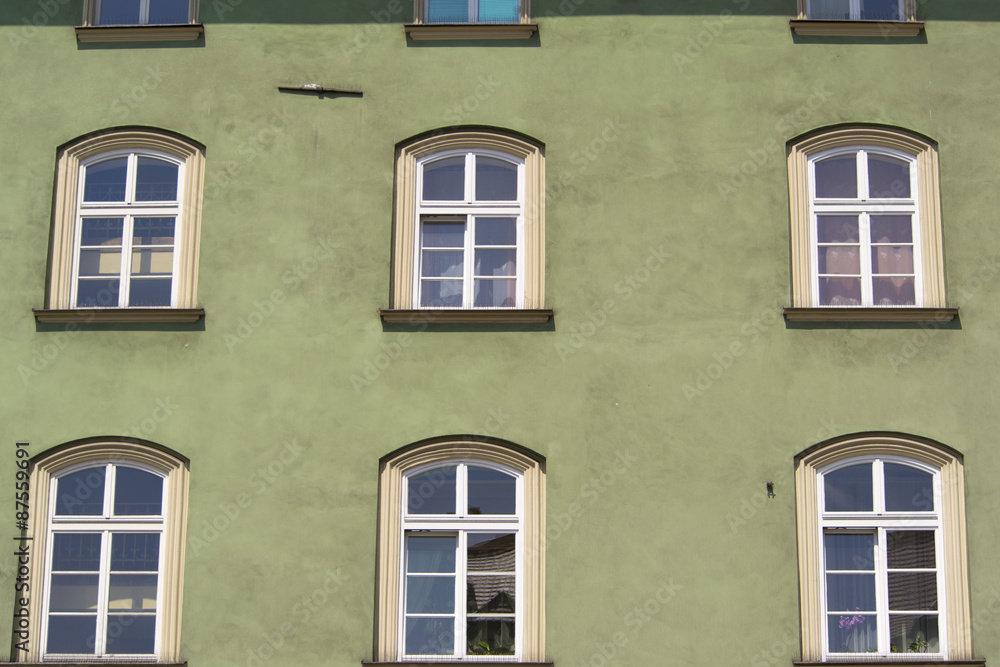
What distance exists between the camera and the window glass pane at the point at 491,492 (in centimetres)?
1077

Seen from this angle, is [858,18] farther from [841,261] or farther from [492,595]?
[492,595]

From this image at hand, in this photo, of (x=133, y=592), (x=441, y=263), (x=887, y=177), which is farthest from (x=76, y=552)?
(x=887, y=177)

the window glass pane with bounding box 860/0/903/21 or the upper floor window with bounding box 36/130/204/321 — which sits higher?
the window glass pane with bounding box 860/0/903/21

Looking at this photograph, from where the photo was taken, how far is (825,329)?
35.9ft

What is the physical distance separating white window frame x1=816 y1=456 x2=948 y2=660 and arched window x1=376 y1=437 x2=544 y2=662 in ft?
7.84

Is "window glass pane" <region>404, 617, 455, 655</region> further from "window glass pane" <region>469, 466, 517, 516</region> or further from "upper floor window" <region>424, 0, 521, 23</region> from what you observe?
"upper floor window" <region>424, 0, 521, 23</region>

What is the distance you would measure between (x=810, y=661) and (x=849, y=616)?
56cm

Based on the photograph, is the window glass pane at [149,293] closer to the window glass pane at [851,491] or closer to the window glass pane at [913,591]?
the window glass pane at [851,491]

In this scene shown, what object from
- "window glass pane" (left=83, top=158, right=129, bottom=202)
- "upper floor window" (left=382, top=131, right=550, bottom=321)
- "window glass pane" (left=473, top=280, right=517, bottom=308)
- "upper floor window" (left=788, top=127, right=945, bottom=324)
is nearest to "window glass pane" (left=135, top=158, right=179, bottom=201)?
"window glass pane" (left=83, top=158, right=129, bottom=202)

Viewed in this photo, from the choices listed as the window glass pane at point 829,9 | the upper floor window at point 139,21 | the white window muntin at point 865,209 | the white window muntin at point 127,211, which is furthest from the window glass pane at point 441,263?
the window glass pane at point 829,9

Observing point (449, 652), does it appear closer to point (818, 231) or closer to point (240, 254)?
point (240, 254)

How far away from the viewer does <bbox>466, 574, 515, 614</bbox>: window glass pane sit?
10.6m

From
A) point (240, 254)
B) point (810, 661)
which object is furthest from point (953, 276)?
point (240, 254)

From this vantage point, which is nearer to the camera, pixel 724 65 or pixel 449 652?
pixel 449 652
